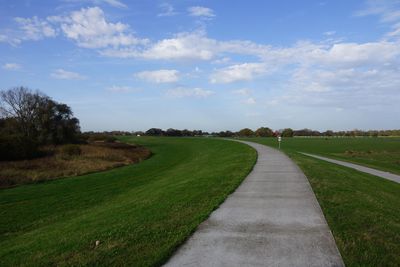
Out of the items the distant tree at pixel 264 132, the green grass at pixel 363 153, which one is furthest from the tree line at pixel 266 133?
the green grass at pixel 363 153

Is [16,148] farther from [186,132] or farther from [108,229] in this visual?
[186,132]

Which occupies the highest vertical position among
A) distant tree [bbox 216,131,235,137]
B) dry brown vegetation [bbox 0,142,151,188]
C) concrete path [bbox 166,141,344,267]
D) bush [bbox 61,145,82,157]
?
distant tree [bbox 216,131,235,137]

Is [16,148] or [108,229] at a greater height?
[16,148]

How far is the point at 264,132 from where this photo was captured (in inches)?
5477

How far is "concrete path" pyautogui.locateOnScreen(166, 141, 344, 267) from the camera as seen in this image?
229 inches

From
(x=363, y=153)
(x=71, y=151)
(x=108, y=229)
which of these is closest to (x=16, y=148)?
(x=71, y=151)

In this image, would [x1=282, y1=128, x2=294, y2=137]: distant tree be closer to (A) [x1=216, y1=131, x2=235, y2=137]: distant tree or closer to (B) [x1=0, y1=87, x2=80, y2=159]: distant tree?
(A) [x1=216, y1=131, x2=235, y2=137]: distant tree

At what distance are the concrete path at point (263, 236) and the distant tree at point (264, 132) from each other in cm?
12813

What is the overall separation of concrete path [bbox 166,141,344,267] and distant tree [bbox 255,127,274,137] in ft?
420

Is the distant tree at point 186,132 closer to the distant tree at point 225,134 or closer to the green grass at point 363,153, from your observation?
the distant tree at point 225,134

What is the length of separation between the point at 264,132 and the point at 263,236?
134032 mm

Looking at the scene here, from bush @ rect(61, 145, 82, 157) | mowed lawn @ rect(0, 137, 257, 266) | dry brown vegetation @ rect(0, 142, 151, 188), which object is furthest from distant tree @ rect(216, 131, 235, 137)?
mowed lawn @ rect(0, 137, 257, 266)

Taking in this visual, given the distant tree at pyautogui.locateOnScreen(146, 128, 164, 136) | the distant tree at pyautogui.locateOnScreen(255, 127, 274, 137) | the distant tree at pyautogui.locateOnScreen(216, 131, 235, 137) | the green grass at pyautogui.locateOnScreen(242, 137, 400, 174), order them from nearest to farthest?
the green grass at pyautogui.locateOnScreen(242, 137, 400, 174), the distant tree at pyautogui.locateOnScreen(255, 127, 274, 137), the distant tree at pyautogui.locateOnScreen(216, 131, 235, 137), the distant tree at pyautogui.locateOnScreen(146, 128, 164, 136)

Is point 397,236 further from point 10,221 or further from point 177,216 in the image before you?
point 10,221
